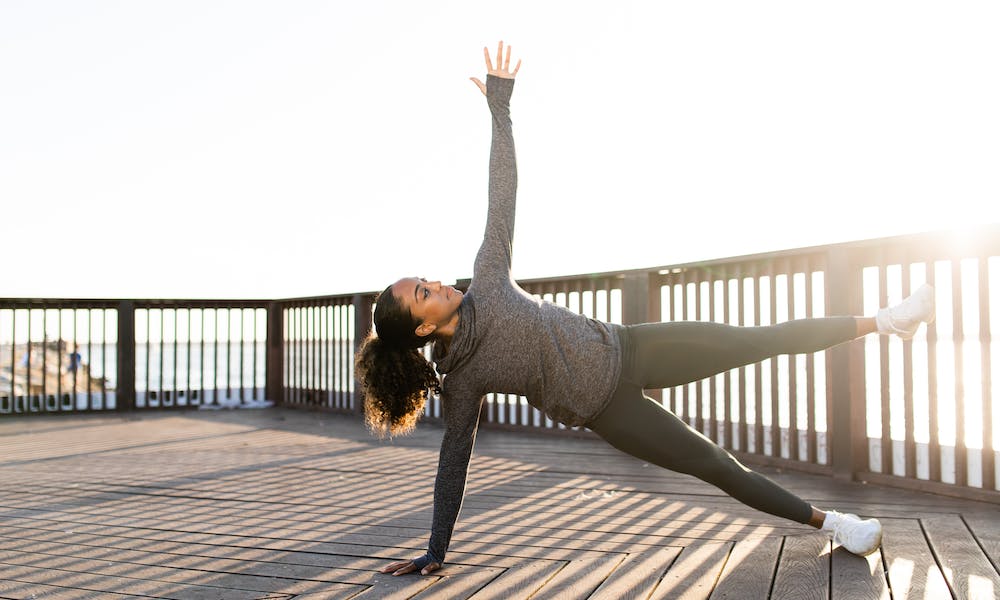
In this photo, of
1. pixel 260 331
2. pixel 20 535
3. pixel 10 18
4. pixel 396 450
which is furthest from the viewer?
pixel 260 331

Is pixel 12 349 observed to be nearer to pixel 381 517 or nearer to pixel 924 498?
pixel 381 517

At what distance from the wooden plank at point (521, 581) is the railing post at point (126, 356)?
664 cm

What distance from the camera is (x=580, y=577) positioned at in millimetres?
2047

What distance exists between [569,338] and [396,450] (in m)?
2.90

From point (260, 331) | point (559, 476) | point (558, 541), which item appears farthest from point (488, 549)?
point (260, 331)

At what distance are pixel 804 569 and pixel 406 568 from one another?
1099mm

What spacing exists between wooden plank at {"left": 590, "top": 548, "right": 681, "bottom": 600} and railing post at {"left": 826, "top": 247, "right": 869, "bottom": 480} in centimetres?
162

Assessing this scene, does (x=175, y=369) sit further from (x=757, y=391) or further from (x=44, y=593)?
(x=44, y=593)

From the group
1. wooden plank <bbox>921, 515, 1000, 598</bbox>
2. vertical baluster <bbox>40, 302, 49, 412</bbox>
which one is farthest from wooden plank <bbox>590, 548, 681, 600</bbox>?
vertical baluster <bbox>40, 302, 49, 412</bbox>

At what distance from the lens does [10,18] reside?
21.4 ft

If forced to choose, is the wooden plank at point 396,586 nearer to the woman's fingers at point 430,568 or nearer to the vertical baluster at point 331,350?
the woman's fingers at point 430,568

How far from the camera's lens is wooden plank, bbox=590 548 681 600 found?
1.90 m

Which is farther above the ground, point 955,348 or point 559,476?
point 955,348

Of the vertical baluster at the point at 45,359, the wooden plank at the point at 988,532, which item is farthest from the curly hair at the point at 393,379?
the vertical baluster at the point at 45,359
